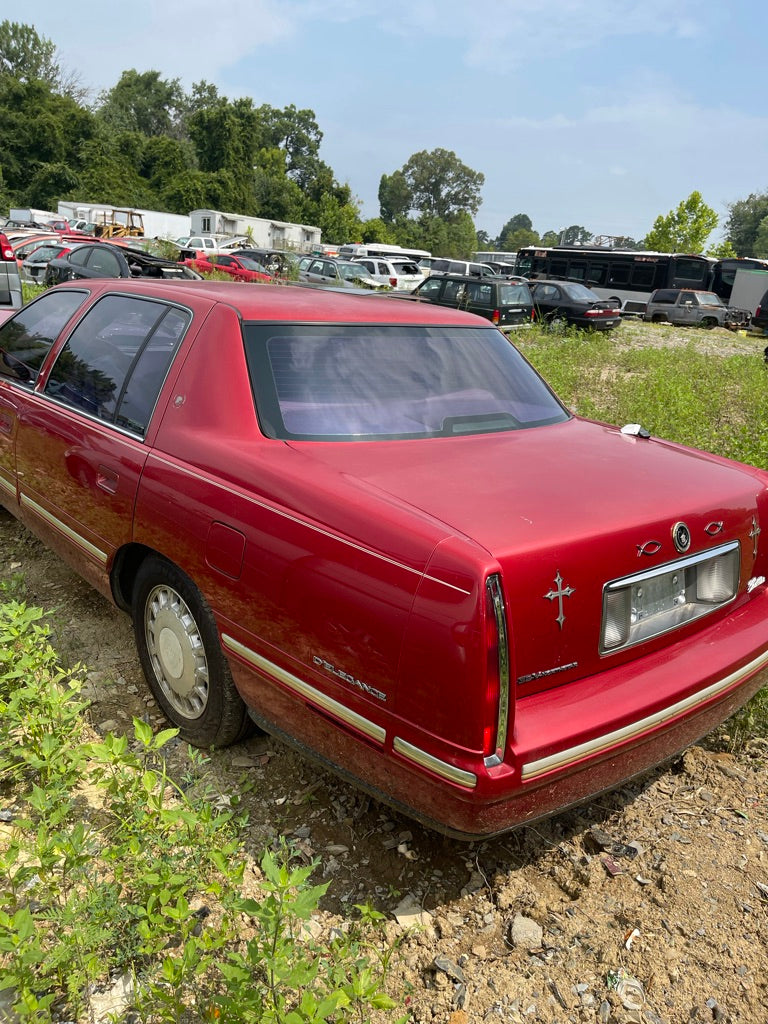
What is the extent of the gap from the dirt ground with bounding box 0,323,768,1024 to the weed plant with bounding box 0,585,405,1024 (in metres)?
0.15

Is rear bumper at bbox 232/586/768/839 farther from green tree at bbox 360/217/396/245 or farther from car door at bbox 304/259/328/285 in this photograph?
green tree at bbox 360/217/396/245

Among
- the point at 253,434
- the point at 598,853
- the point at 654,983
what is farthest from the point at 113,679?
the point at 654,983

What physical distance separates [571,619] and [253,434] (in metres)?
1.20

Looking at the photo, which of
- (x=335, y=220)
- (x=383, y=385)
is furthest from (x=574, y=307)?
(x=335, y=220)

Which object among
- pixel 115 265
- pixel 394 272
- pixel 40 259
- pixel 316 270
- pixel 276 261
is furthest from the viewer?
pixel 394 272

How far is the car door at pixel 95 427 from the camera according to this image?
3029 millimetres

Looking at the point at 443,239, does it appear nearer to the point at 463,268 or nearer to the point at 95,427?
the point at 463,268

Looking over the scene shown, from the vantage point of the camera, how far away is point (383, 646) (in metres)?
1.97

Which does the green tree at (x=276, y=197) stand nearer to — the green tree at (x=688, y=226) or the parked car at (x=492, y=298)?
the green tree at (x=688, y=226)

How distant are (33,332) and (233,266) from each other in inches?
687

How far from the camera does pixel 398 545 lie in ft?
6.46

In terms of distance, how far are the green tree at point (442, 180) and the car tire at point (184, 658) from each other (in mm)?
117767

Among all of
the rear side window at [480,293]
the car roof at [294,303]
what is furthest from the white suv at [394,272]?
the car roof at [294,303]

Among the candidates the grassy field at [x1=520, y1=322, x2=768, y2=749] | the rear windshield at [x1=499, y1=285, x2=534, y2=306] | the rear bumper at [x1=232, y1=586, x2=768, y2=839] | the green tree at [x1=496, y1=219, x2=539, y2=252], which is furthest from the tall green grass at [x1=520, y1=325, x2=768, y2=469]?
the green tree at [x1=496, y1=219, x2=539, y2=252]
